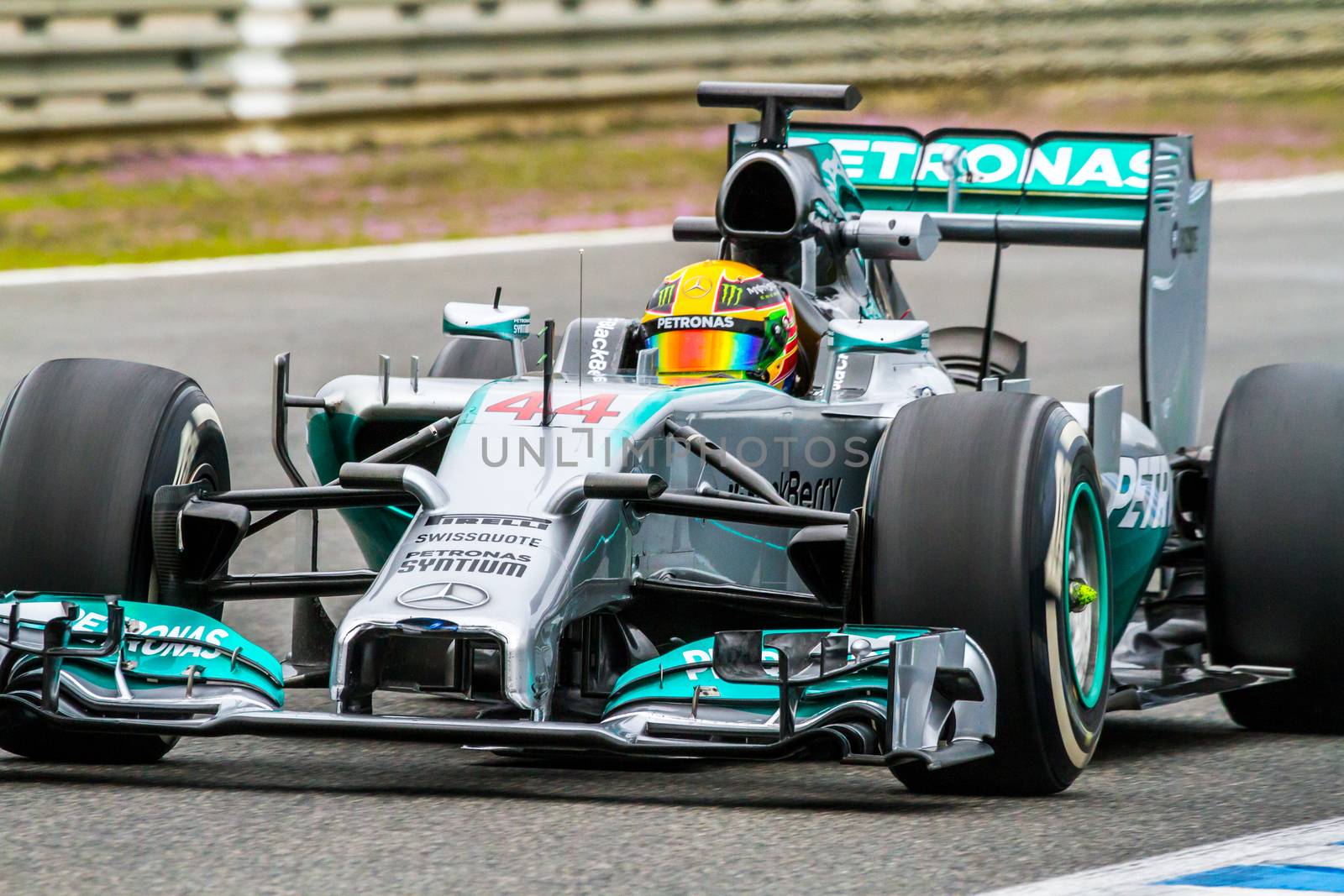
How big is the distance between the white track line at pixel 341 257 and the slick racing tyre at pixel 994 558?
10.9 m

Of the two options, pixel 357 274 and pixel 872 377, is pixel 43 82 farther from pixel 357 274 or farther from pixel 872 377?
pixel 872 377

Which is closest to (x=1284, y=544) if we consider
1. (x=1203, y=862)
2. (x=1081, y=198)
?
(x=1203, y=862)

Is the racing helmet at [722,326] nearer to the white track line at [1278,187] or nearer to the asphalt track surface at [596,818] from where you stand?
the asphalt track surface at [596,818]

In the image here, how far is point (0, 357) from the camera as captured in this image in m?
13.2

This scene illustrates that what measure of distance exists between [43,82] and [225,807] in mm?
13084

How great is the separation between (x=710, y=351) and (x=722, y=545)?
717mm

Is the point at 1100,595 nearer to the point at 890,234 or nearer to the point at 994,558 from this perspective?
the point at 994,558

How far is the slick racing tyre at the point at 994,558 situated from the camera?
208 inches

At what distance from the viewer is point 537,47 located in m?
19.8

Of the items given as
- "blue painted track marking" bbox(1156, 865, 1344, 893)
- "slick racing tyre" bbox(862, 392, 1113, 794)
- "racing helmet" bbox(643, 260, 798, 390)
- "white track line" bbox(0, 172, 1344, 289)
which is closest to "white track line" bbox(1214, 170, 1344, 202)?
"white track line" bbox(0, 172, 1344, 289)

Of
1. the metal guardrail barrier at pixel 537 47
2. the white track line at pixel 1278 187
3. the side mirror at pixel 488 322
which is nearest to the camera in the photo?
the side mirror at pixel 488 322

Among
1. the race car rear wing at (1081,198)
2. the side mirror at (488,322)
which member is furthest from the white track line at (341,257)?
the side mirror at (488,322)

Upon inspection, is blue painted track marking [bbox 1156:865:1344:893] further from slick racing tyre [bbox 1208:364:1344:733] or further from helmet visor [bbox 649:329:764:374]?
helmet visor [bbox 649:329:764:374]

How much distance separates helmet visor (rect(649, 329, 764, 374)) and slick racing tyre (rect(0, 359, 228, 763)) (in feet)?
5.10
